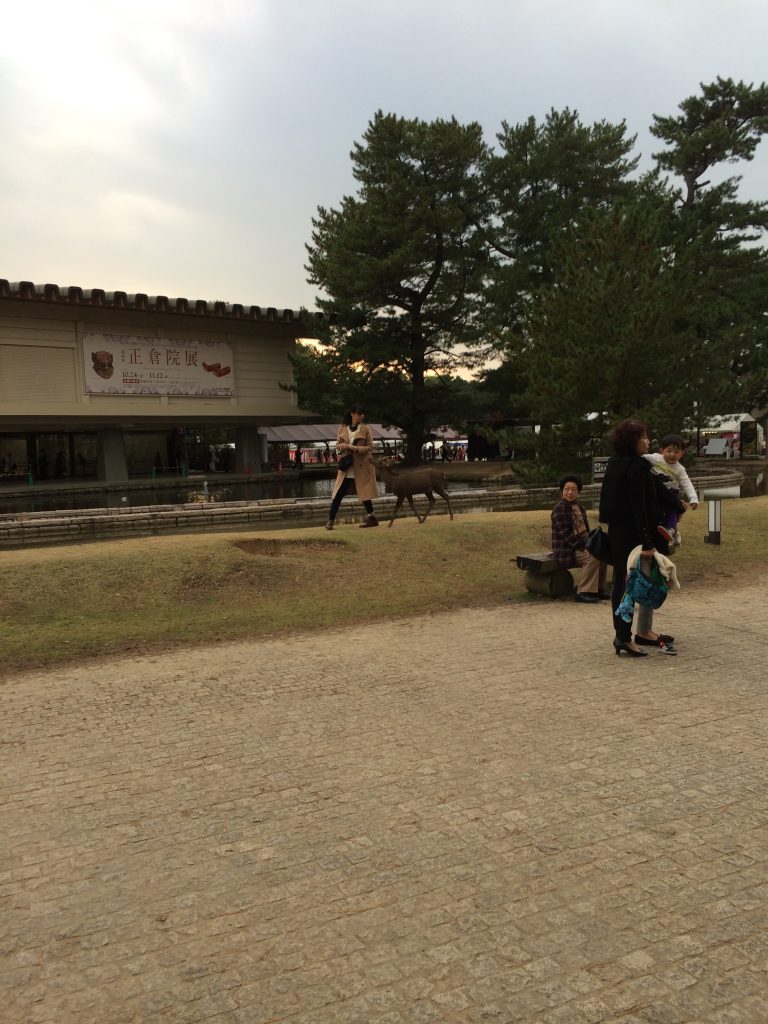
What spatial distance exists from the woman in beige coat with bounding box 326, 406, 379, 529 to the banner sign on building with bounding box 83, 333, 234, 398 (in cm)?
2701

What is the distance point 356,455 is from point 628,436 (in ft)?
18.3

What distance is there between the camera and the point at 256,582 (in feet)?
27.0

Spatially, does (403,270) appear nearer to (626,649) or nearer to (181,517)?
(181,517)

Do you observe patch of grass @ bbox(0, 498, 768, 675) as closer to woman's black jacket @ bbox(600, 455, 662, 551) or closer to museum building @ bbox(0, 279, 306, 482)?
woman's black jacket @ bbox(600, 455, 662, 551)

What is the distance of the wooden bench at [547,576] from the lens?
312 inches

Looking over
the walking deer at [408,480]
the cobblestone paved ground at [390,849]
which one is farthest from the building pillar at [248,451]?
the cobblestone paved ground at [390,849]

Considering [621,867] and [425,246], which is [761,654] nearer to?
[621,867]

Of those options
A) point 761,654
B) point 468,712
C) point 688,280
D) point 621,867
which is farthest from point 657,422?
point 621,867

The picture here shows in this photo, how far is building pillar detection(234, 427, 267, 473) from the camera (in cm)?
4034

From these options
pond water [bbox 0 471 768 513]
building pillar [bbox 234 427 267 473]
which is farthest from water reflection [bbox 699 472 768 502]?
building pillar [bbox 234 427 267 473]

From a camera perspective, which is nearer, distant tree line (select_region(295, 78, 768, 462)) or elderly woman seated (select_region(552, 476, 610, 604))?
elderly woman seated (select_region(552, 476, 610, 604))

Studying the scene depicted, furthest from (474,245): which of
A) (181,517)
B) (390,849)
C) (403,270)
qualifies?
(390,849)

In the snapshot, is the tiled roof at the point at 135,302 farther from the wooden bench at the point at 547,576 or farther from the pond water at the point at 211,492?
the wooden bench at the point at 547,576

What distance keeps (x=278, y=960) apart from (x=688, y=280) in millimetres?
25038
